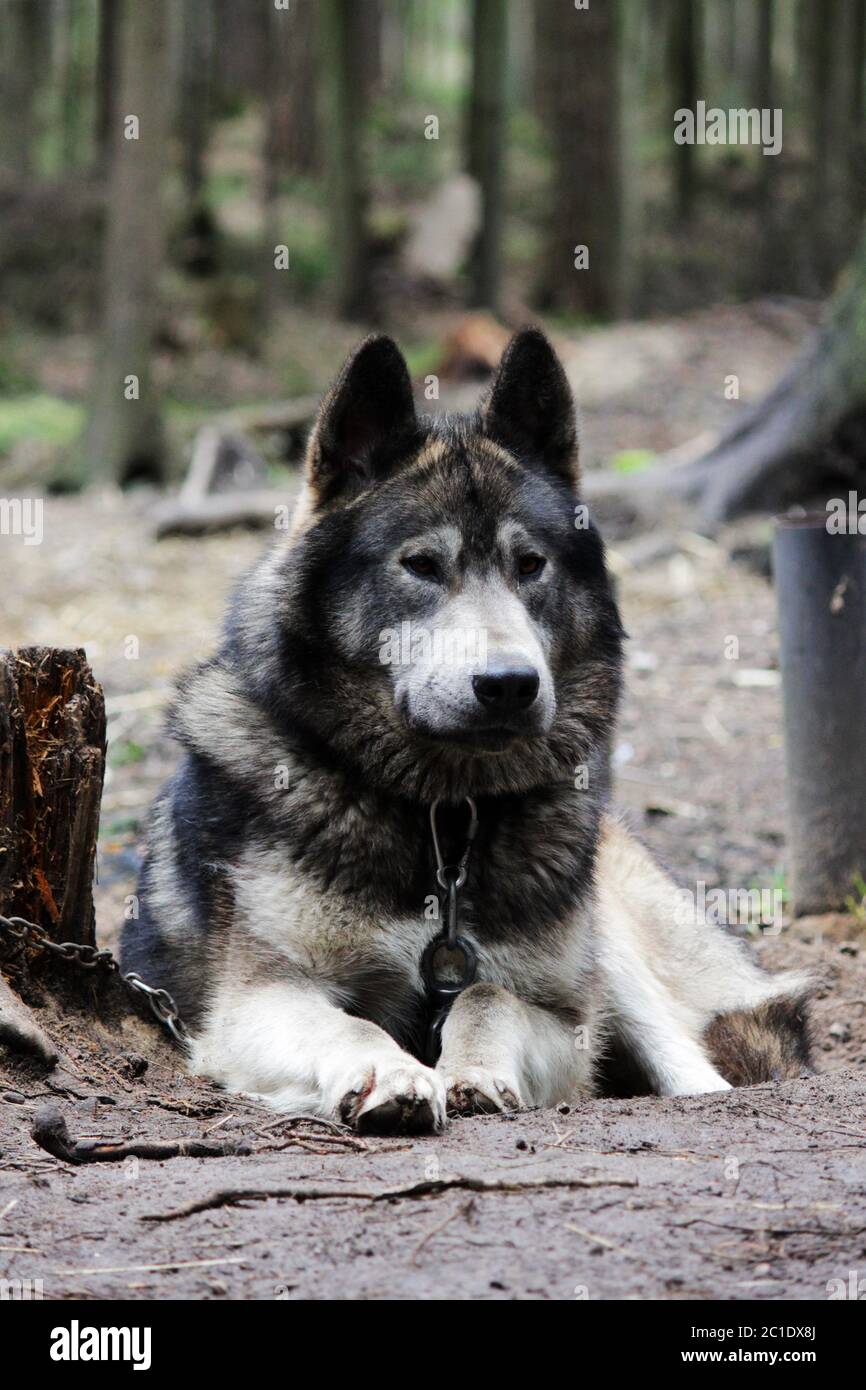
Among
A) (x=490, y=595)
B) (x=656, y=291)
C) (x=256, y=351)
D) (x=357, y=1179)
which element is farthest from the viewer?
(x=656, y=291)

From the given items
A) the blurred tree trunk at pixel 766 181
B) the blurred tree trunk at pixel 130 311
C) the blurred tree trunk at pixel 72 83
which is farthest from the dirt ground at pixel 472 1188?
the blurred tree trunk at pixel 72 83

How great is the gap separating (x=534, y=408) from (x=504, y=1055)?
2118mm

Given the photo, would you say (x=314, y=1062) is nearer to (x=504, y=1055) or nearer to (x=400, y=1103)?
(x=400, y=1103)

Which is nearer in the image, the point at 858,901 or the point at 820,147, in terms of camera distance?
the point at 858,901

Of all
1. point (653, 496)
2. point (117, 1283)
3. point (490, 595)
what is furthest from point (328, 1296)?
point (653, 496)

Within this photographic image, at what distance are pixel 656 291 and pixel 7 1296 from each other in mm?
26098

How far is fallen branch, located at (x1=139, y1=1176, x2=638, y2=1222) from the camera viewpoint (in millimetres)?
3029

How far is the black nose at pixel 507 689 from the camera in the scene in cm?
415

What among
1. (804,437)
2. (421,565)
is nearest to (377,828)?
(421,565)

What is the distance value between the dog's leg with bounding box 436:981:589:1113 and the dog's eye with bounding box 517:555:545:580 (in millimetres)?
1258

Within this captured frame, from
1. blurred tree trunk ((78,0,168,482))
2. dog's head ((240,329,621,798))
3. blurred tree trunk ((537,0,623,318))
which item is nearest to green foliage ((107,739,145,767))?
dog's head ((240,329,621,798))

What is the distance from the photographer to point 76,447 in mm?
16281

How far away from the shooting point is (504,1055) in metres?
4.21
